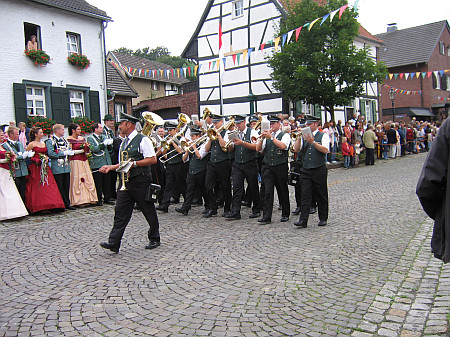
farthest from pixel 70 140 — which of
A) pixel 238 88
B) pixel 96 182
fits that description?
pixel 238 88

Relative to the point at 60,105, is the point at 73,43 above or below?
above

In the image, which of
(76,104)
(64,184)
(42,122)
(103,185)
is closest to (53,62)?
(76,104)

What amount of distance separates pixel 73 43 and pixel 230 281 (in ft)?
60.8

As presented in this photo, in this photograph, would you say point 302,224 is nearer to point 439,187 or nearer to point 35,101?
point 439,187

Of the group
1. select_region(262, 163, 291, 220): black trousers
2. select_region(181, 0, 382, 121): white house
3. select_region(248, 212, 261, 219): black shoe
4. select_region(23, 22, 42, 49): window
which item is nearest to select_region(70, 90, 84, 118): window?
select_region(23, 22, 42, 49): window

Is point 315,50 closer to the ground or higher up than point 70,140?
higher up

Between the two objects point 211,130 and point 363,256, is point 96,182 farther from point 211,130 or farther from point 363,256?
point 363,256

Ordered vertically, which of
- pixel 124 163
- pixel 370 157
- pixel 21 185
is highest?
pixel 124 163

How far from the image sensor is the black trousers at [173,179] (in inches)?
380

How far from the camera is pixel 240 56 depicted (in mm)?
23828

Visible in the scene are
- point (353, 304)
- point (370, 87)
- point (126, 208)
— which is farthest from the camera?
point (370, 87)

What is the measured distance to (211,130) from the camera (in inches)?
344

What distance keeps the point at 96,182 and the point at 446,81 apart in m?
42.8

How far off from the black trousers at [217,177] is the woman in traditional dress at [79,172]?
11.3ft
